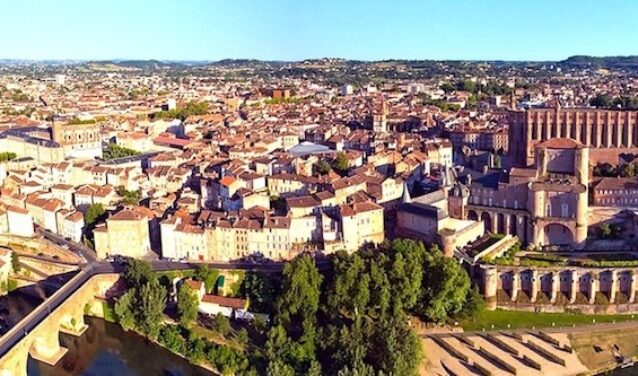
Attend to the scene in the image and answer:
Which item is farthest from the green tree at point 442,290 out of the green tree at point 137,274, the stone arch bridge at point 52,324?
the stone arch bridge at point 52,324

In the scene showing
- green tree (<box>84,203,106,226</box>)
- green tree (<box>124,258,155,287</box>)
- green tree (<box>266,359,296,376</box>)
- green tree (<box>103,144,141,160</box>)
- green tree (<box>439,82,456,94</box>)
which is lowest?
green tree (<box>266,359,296,376</box>)

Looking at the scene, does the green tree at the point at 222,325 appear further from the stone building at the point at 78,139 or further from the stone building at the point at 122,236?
the stone building at the point at 78,139

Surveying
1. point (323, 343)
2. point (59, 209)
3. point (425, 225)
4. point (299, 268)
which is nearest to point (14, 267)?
point (59, 209)

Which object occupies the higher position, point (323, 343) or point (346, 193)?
point (346, 193)

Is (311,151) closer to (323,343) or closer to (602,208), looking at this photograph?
(602,208)

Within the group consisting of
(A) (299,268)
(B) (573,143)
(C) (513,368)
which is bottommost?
(C) (513,368)

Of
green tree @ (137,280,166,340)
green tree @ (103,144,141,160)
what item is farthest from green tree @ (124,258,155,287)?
green tree @ (103,144,141,160)

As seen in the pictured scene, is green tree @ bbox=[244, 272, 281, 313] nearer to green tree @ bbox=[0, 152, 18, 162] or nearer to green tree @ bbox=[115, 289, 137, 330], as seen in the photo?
green tree @ bbox=[115, 289, 137, 330]
